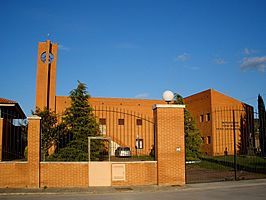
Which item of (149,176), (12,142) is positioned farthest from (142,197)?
(12,142)

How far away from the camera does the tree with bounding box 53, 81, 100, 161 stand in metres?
20.3

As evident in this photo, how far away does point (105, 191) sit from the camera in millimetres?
12602

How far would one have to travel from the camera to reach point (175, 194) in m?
11.9

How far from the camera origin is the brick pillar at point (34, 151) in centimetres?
1323

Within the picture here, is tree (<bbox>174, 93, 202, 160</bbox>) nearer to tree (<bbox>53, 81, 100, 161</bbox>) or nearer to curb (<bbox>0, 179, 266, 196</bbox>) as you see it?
tree (<bbox>53, 81, 100, 161</bbox>)

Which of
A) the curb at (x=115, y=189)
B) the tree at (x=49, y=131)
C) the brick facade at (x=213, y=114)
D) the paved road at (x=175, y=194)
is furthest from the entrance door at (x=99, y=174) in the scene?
the brick facade at (x=213, y=114)

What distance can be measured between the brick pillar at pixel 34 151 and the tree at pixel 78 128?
5562 mm

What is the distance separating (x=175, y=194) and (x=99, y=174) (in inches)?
137

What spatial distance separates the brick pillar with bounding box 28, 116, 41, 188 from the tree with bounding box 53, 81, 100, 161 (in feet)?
18.2

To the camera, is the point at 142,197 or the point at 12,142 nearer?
the point at 142,197

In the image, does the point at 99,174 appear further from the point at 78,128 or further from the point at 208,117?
the point at 208,117

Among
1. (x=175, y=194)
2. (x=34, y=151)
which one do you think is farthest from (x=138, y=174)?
(x=34, y=151)

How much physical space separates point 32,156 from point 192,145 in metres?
18.6

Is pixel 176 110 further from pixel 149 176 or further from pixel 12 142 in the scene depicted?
pixel 12 142
